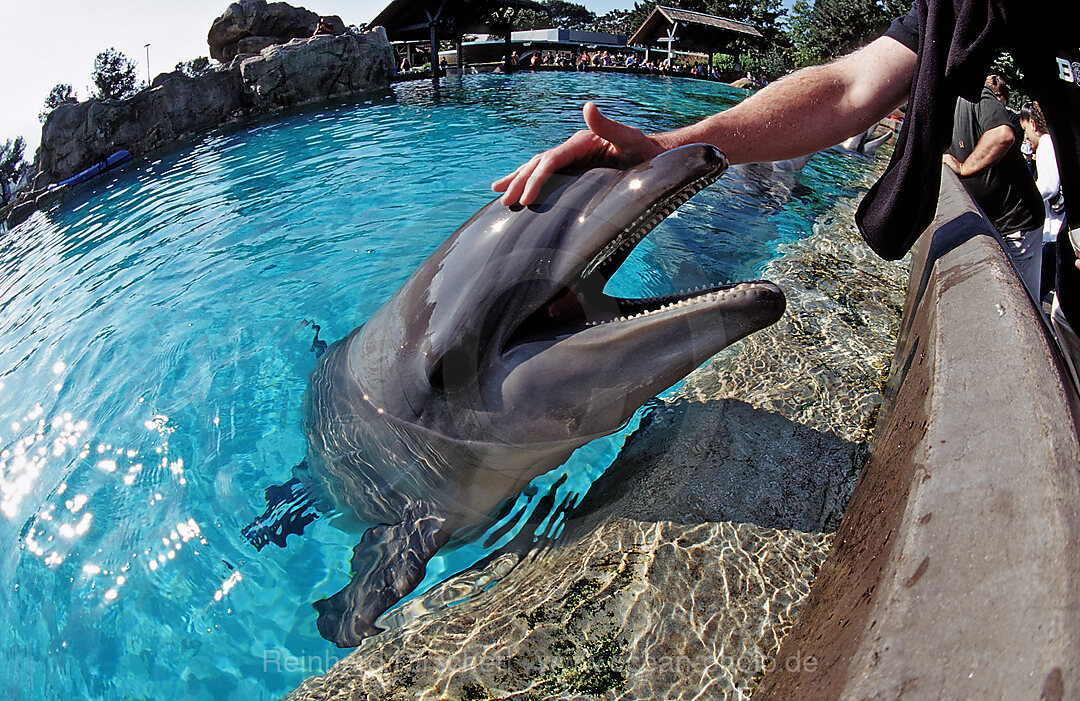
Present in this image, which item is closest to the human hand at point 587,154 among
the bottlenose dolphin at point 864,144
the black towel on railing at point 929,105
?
the black towel on railing at point 929,105

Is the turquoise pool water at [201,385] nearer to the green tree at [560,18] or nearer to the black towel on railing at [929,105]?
the black towel on railing at [929,105]

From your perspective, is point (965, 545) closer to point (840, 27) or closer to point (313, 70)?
point (313, 70)

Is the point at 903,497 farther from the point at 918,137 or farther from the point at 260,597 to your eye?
the point at 260,597

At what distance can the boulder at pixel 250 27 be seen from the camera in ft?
108

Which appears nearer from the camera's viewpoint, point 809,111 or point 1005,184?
point 809,111

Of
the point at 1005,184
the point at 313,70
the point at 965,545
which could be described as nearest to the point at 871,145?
the point at 1005,184

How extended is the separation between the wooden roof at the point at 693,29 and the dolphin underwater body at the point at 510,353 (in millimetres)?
38098

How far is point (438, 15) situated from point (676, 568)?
30.9m

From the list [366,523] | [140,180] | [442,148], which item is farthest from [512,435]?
[140,180]

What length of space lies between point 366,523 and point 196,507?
0.97 metres

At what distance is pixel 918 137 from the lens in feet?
7.57

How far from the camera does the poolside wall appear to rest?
99 centimetres

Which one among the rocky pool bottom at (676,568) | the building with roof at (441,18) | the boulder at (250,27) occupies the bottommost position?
the rocky pool bottom at (676,568)

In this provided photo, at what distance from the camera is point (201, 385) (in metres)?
4.20
